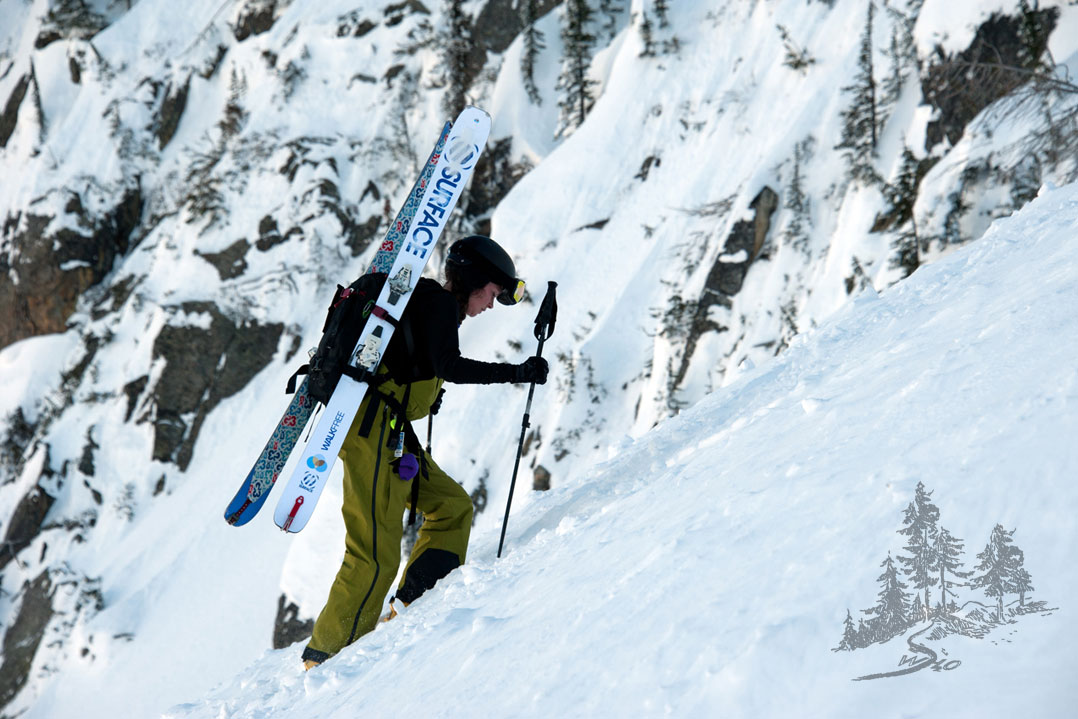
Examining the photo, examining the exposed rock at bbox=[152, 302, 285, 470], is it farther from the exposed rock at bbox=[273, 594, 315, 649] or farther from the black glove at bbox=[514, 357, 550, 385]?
the black glove at bbox=[514, 357, 550, 385]

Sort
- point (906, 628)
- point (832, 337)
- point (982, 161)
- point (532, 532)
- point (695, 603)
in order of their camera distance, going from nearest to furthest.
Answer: point (906, 628) → point (695, 603) → point (532, 532) → point (832, 337) → point (982, 161)

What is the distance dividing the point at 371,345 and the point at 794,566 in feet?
9.49

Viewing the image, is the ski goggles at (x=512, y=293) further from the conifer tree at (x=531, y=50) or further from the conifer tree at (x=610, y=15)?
the conifer tree at (x=610, y=15)

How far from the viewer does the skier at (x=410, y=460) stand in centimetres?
429

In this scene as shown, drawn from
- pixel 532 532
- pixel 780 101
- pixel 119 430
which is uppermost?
pixel 780 101

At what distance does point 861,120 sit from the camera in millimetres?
→ 16688

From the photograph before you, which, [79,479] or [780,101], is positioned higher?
[780,101]

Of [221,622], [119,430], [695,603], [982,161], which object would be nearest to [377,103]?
[119,430]

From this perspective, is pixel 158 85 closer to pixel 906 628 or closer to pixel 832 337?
pixel 832 337

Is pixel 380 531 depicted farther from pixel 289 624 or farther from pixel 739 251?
pixel 289 624

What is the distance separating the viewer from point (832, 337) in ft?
17.5

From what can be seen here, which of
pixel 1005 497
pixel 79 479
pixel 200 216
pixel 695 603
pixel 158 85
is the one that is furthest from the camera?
pixel 158 85

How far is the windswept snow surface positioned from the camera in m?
1.79

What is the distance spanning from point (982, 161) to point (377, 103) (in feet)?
84.5
